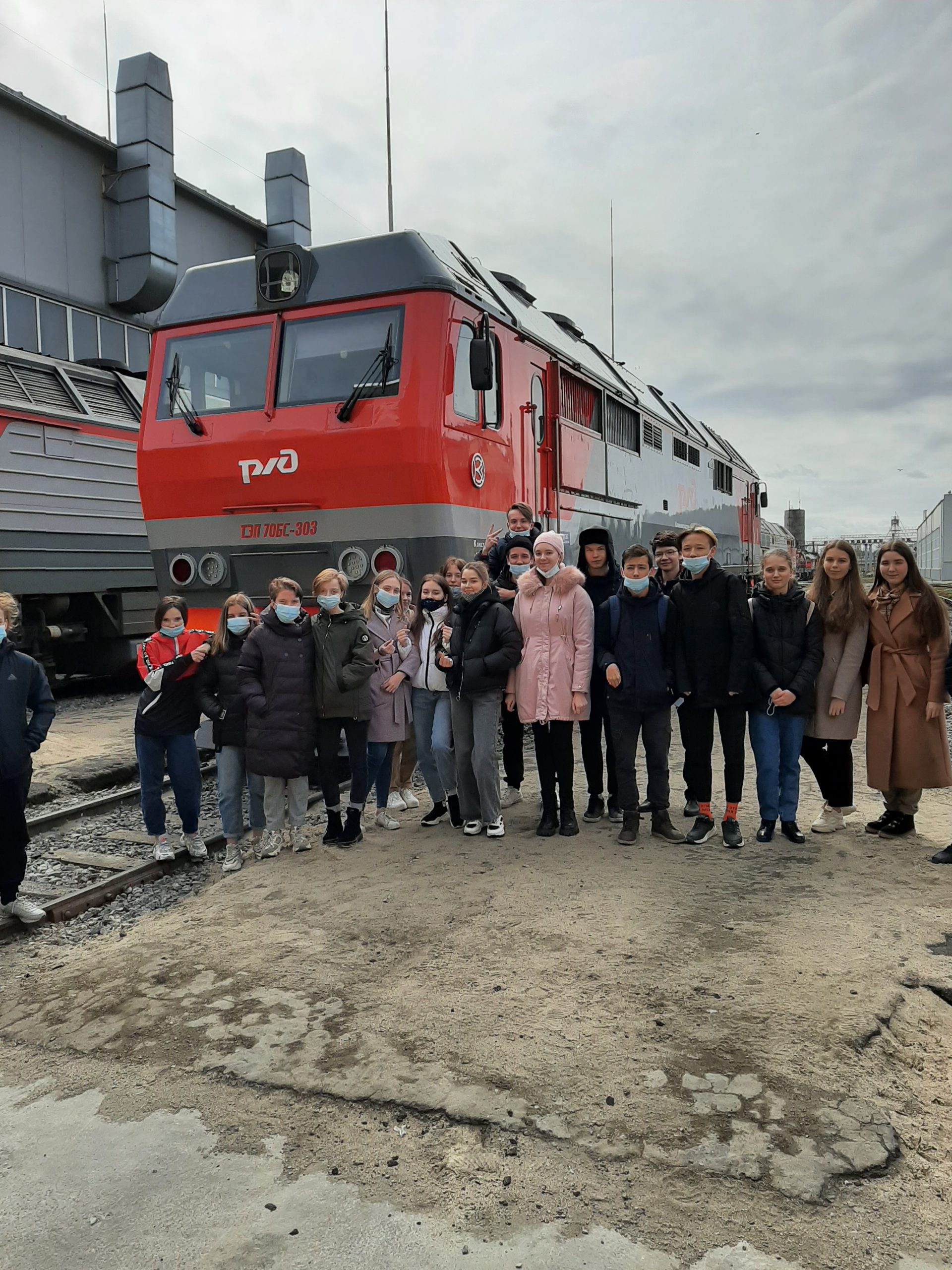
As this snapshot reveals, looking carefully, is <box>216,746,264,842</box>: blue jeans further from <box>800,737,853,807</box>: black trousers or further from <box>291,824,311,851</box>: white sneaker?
<box>800,737,853,807</box>: black trousers

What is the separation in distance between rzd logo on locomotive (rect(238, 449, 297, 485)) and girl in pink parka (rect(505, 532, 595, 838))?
87.7 inches

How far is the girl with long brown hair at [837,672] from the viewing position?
531 centimetres

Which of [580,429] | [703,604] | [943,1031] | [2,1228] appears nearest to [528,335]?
[580,429]

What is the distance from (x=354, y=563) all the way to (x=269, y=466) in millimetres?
1007

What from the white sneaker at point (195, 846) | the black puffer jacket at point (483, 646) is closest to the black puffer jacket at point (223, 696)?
the white sneaker at point (195, 846)

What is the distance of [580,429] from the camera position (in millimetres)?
9055

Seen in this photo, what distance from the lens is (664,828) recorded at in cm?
541

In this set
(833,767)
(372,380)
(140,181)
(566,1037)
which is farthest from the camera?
(140,181)

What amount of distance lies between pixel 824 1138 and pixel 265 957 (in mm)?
2278

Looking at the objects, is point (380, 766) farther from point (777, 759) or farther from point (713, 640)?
point (777, 759)

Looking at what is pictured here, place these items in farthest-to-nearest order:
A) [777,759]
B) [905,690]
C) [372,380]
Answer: [372,380] → [777,759] → [905,690]

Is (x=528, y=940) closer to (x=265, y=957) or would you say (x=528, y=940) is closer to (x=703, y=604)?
(x=265, y=957)

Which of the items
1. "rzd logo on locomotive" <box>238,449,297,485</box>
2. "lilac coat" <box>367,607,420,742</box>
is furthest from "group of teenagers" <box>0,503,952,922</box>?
"rzd logo on locomotive" <box>238,449,297,485</box>

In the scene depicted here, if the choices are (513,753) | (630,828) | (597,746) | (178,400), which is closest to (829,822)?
(630,828)
